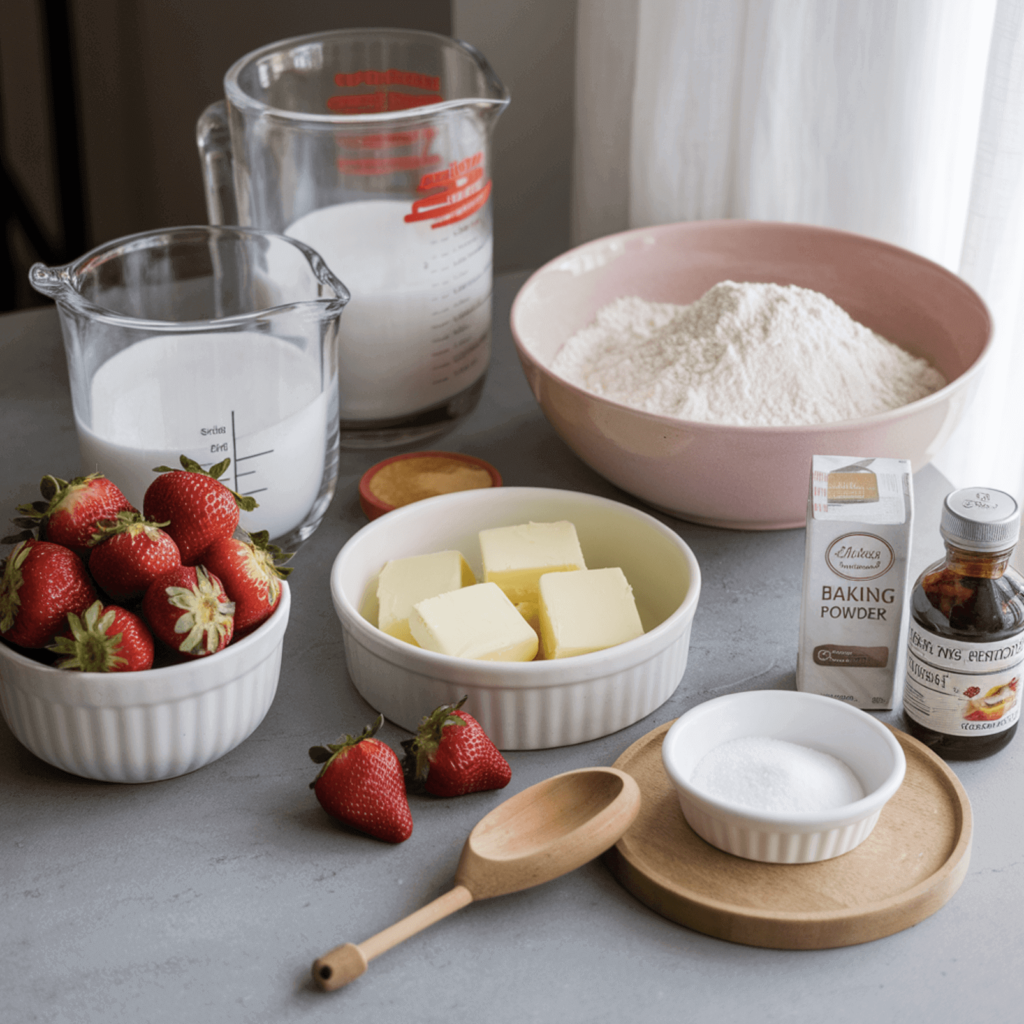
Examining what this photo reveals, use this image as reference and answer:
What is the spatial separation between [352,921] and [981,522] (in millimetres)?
458

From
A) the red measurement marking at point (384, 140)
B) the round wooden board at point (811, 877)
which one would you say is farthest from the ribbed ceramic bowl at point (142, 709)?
the red measurement marking at point (384, 140)

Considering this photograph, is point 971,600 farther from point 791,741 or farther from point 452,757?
point 452,757

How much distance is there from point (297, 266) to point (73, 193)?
61.7 inches

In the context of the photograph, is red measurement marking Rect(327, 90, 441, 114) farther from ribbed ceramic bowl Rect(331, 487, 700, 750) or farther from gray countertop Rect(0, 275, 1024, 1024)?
gray countertop Rect(0, 275, 1024, 1024)

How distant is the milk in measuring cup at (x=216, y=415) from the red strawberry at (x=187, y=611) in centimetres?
22

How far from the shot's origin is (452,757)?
0.78 m

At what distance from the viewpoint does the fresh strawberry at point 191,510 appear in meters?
0.79

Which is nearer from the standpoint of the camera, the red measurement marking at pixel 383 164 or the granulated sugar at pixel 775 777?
the granulated sugar at pixel 775 777

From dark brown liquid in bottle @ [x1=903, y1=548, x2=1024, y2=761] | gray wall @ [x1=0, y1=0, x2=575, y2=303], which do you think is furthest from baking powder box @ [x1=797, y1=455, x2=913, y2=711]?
gray wall @ [x1=0, y1=0, x2=575, y2=303]

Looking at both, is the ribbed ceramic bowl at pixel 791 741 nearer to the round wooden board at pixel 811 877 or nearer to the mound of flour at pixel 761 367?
the round wooden board at pixel 811 877

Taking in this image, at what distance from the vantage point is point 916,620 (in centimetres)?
80

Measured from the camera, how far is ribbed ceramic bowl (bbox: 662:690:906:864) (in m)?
0.70

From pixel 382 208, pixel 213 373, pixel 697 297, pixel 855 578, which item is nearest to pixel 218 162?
pixel 382 208

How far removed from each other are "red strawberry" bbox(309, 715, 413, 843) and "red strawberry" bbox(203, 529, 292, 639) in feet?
0.32
